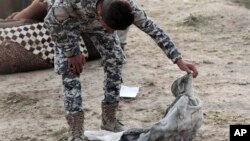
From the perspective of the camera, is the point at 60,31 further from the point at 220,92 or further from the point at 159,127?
the point at 220,92

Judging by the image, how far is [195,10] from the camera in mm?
9266

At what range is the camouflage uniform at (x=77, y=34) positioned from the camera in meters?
3.44

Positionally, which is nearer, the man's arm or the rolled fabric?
the man's arm

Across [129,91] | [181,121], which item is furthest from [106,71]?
[129,91]

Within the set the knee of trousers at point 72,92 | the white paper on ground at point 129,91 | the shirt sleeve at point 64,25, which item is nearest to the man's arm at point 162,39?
the shirt sleeve at point 64,25

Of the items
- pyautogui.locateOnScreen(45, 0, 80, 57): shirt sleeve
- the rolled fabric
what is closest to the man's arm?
pyautogui.locateOnScreen(45, 0, 80, 57): shirt sleeve

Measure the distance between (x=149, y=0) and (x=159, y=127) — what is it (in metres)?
7.77

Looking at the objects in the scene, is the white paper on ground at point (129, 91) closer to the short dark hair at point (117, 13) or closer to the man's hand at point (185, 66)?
the man's hand at point (185, 66)

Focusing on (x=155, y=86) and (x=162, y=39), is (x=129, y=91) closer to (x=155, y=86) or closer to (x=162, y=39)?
(x=155, y=86)

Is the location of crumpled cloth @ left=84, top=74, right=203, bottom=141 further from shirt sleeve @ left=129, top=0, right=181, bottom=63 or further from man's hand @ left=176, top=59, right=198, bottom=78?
shirt sleeve @ left=129, top=0, right=181, bottom=63

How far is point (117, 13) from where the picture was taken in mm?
3201

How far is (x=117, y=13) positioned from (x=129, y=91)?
212 centimetres

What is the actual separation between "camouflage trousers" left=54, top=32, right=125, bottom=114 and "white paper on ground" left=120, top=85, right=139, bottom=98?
1.12 metres

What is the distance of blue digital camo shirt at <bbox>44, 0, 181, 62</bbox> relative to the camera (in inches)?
135
